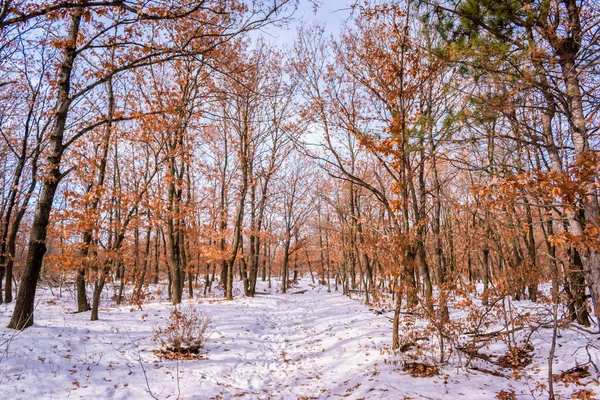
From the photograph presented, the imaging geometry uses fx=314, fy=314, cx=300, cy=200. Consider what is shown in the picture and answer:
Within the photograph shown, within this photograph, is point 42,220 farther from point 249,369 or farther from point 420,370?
point 420,370

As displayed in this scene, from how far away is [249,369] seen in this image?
21.2ft

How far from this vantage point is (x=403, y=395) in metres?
4.80

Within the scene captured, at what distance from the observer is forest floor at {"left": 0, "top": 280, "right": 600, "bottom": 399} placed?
4.78 metres

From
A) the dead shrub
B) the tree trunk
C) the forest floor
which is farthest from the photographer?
the tree trunk

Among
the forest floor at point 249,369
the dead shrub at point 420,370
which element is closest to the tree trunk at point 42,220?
the forest floor at point 249,369

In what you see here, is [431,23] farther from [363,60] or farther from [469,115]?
[363,60]

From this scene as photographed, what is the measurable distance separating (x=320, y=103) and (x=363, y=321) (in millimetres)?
7572

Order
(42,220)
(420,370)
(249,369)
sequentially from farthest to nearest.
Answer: (42,220)
(249,369)
(420,370)

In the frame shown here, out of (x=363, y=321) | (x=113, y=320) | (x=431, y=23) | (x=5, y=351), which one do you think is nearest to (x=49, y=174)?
(x=5, y=351)

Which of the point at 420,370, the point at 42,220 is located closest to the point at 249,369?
the point at 420,370

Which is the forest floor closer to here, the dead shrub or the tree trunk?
the dead shrub

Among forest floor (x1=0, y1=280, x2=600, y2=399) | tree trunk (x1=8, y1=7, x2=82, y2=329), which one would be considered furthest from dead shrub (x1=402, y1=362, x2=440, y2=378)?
tree trunk (x1=8, y1=7, x2=82, y2=329)

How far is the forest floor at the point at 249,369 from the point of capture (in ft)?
15.7

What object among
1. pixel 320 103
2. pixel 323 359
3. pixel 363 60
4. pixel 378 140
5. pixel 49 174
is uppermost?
pixel 363 60
